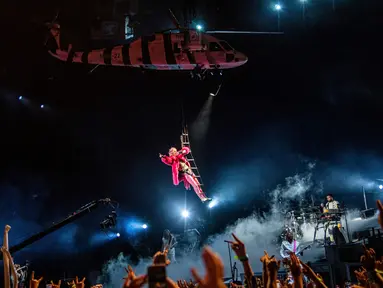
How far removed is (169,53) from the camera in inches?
444

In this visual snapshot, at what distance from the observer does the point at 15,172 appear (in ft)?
66.3

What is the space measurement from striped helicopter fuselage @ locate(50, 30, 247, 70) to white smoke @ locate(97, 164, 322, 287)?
569 inches

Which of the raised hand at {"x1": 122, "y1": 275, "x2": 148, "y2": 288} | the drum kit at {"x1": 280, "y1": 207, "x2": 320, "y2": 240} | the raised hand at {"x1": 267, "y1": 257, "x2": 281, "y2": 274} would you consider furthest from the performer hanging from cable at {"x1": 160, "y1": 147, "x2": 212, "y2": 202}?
the raised hand at {"x1": 122, "y1": 275, "x2": 148, "y2": 288}

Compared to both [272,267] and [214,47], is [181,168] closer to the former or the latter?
[214,47]

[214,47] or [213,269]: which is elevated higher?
[214,47]

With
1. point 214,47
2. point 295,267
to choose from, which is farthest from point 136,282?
point 214,47

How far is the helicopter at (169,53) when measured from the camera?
1110 cm

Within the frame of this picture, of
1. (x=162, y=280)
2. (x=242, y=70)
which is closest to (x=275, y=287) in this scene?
(x=162, y=280)

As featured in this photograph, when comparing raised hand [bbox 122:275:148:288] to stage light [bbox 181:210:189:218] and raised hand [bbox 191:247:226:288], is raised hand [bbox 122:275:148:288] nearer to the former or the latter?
raised hand [bbox 191:247:226:288]

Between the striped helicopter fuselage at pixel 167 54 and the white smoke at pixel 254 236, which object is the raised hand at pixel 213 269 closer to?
the striped helicopter fuselage at pixel 167 54

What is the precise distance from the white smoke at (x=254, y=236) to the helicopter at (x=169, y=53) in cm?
1441

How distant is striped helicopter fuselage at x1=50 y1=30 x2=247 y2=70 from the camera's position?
11141mm

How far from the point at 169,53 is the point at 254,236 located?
16.4m

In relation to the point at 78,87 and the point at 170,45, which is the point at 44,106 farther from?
the point at 170,45
